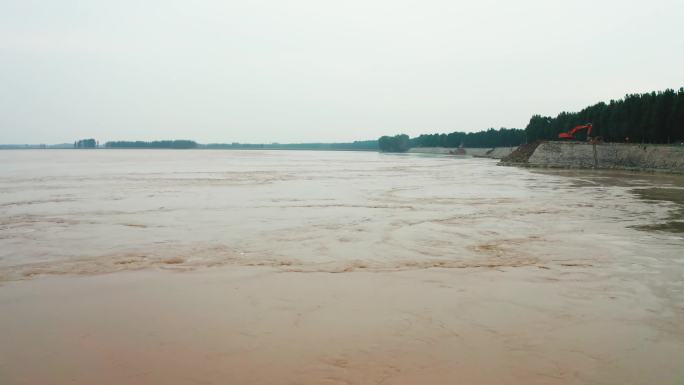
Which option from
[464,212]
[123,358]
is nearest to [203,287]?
[123,358]

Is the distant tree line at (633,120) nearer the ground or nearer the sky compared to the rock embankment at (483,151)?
nearer the sky

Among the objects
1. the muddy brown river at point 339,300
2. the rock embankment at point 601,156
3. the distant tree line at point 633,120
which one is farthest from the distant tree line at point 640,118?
the muddy brown river at point 339,300

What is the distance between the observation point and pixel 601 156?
75.4m

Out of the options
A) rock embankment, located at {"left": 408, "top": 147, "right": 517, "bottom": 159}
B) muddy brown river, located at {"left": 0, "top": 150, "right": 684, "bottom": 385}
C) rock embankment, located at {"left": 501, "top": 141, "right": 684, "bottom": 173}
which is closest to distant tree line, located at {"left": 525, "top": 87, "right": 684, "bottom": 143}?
rock embankment, located at {"left": 501, "top": 141, "right": 684, "bottom": 173}

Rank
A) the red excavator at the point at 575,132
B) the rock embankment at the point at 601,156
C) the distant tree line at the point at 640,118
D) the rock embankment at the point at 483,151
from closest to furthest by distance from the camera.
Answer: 1. the rock embankment at the point at 601,156
2. the distant tree line at the point at 640,118
3. the red excavator at the point at 575,132
4. the rock embankment at the point at 483,151

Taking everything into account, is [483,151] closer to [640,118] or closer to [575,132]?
[575,132]

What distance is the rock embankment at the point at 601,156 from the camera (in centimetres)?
6203

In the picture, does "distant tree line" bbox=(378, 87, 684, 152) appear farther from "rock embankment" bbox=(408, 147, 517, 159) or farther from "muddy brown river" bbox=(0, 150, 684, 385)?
"muddy brown river" bbox=(0, 150, 684, 385)

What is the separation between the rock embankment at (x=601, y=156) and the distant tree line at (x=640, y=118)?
16.8 feet

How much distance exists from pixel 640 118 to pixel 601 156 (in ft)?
30.9

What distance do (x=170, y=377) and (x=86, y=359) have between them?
159 centimetres

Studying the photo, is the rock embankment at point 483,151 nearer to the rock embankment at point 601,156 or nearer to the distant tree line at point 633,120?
the distant tree line at point 633,120

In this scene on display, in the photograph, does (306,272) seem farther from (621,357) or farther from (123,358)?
(621,357)

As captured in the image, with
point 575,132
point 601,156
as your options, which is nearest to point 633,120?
point 601,156
